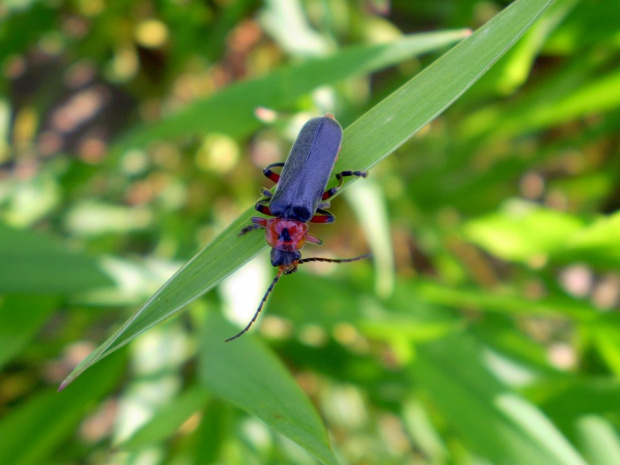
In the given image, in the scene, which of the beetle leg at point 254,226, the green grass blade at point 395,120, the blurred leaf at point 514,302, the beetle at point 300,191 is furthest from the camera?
the blurred leaf at point 514,302

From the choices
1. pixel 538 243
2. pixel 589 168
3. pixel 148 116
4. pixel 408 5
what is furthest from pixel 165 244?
pixel 589 168

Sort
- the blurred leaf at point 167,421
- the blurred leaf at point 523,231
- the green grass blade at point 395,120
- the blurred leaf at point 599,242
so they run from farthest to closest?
1. the blurred leaf at point 523,231
2. the blurred leaf at point 599,242
3. the blurred leaf at point 167,421
4. the green grass blade at point 395,120

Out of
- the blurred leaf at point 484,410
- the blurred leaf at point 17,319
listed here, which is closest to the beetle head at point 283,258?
the blurred leaf at point 484,410

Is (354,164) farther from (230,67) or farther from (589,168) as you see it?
(589,168)

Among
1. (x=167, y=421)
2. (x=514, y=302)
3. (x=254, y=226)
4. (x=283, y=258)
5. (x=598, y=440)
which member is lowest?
(x=598, y=440)

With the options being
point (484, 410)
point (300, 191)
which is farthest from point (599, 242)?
point (300, 191)

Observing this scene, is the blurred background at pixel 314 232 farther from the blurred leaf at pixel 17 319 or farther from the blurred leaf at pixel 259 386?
the blurred leaf at pixel 259 386

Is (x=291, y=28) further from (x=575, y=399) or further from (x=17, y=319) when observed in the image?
(x=575, y=399)
